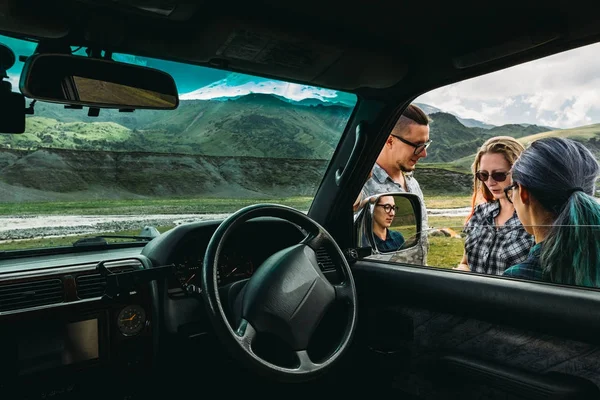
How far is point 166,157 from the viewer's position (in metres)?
2.97

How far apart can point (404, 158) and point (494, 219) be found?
88 centimetres

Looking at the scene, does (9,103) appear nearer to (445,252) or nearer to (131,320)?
(131,320)

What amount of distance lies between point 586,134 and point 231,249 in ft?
6.39

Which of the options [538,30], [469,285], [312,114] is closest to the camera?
[538,30]

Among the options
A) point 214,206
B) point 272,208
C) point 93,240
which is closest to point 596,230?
point 272,208

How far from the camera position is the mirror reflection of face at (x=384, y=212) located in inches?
144

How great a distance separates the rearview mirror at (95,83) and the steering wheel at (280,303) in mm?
782

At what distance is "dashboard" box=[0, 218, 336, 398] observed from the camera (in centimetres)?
236

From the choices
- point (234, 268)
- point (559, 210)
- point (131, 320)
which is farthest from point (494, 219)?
point (131, 320)

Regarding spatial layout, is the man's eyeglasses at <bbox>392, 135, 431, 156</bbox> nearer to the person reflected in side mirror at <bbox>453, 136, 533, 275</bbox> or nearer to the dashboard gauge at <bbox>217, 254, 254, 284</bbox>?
the person reflected in side mirror at <bbox>453, 136, 533, 275</bbox>

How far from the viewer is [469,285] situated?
2803 millimetres

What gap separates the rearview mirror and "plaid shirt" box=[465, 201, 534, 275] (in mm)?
1772

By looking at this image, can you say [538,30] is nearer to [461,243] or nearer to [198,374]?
[461,243]

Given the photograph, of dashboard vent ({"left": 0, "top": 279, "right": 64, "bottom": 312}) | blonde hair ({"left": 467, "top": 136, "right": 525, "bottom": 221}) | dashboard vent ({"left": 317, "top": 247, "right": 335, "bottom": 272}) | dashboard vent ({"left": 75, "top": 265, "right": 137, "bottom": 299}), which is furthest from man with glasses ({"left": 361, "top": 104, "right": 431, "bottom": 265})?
dashboard vent ({"left": 0, "top": 279, "right": 64, "bottom": 312})
